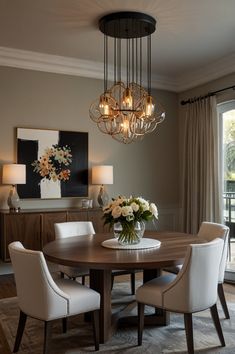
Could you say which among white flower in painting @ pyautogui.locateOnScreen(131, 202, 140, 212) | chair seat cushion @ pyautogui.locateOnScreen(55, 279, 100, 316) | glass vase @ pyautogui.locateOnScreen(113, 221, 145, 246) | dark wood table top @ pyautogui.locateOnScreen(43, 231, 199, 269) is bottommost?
chair seat cushion @ pyautogui.locateOnScreen(55, 279, 100, 316)

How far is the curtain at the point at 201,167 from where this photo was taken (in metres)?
4.99

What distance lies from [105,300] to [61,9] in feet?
9.06

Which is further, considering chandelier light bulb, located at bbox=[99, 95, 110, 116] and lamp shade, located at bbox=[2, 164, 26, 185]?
lamp shade, located at bbox=[2, 164, 26, 185]

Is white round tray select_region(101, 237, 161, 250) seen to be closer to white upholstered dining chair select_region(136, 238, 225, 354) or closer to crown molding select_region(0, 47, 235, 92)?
white upholstered dining chair select_region(136, 238, 225, 354)

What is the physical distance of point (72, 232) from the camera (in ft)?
12.8

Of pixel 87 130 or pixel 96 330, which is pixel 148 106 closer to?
pixel 87 130

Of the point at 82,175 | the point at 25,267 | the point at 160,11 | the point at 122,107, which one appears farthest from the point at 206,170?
the point at 25,267

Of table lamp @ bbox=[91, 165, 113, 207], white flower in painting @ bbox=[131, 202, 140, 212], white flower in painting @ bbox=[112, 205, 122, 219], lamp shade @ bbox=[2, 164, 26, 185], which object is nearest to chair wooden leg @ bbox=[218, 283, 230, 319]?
white flower in painting @ bbox=[131, 202, 140, 212]

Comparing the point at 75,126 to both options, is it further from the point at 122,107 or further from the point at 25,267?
the point at 25,267

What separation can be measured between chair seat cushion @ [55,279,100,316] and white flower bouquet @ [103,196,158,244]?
59 centimetres

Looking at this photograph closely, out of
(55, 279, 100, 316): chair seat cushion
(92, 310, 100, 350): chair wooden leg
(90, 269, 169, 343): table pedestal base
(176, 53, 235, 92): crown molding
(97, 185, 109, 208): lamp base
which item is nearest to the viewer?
(55, 279, 100, 316): chair seat cushion

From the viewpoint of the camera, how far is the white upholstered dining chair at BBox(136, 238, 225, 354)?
2496mm

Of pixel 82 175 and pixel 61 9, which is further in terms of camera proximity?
pixel 82 175

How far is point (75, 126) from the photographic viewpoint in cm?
512
